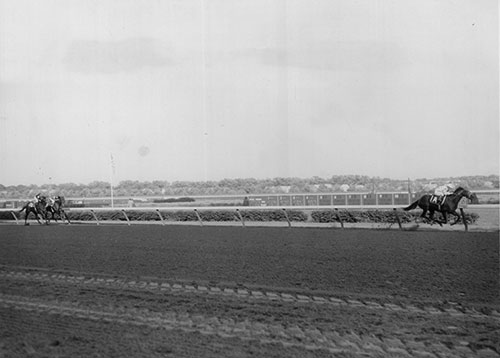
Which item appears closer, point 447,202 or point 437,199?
point 447,202

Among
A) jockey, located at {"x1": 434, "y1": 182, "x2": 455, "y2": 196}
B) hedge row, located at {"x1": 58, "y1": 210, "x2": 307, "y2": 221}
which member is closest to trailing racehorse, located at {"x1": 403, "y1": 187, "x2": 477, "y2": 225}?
jockey, located at {"x1": 434, "y1": 182, "x2": 455, "y2": 196}

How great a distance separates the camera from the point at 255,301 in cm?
763

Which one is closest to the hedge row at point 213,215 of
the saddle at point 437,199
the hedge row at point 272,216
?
the hedge row at point 272,216

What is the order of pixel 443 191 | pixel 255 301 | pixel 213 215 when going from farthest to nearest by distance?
pixel 213 215
pixel 443 191
pixel 255 301

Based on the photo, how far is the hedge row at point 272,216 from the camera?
23.1 m

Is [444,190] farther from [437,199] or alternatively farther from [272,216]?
[272,216]

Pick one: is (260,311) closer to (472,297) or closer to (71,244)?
(472,297)

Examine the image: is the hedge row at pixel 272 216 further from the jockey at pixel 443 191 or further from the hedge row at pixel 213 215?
the jockey at pixel 443 191

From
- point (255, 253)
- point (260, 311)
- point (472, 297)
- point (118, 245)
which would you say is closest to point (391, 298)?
point (472, 297)

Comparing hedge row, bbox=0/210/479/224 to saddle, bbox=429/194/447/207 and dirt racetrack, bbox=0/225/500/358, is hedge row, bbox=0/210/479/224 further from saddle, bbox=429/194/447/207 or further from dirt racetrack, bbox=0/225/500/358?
dirt racetrack, bbox=0/225/500/358

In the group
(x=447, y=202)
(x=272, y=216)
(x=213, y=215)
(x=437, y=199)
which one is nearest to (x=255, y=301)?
(x=447, y=202)

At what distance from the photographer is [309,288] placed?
338 inches

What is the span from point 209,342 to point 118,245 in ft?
34.9

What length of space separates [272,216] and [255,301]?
18.8m
